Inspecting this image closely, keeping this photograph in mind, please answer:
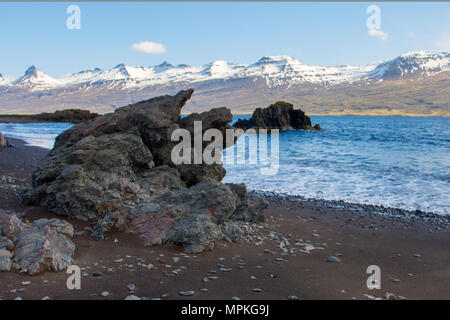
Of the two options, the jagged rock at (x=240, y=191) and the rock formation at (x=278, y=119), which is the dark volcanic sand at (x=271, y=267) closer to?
the jagged rock at (x=240, y=191)

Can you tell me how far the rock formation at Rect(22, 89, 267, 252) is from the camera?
830 cm

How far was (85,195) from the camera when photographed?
8.95 metres

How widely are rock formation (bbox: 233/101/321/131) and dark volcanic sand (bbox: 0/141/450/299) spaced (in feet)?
248

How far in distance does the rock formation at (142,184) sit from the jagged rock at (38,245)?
1.00 metres

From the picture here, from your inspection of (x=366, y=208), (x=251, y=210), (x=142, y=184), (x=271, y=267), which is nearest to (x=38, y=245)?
(x=142, y=184)

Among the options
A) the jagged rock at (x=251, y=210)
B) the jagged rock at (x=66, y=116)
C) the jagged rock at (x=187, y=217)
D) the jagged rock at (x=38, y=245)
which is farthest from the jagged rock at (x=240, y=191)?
the jagged rock at (x=66, y=116)

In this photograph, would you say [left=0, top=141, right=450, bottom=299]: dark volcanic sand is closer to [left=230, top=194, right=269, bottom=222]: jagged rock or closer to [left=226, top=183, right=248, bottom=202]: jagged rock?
[left=230, top=194, right=269, bottom=222]: jagged rock

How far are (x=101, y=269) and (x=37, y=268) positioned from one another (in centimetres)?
100

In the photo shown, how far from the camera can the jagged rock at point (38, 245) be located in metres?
6.16

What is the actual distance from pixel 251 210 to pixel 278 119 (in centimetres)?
8055

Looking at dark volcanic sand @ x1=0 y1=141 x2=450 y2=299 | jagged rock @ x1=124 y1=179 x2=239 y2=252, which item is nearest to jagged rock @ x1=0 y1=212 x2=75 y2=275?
dark volcanic sand @ x1=0 y1=141 x2=450 y2=299
